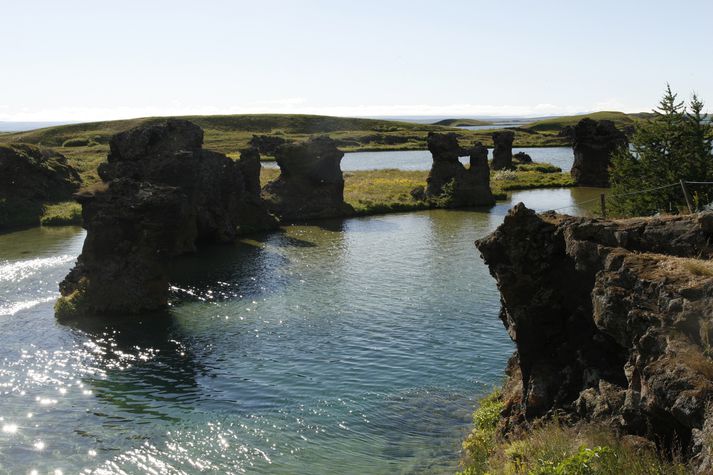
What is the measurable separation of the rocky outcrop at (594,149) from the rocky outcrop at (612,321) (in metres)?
93.4

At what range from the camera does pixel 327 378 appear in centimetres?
2823

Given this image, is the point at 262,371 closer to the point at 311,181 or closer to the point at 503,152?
the point at 311,181

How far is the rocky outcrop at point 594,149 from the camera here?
108688 millimetres

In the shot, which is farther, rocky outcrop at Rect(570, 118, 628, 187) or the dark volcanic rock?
rocky outcrop at Rect(570, 118, 628, 187)

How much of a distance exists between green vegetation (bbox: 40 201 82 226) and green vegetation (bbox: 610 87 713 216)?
5701 cm

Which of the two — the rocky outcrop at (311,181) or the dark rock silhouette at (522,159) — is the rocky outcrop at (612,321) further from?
the dark rock silhouette at (522,159)

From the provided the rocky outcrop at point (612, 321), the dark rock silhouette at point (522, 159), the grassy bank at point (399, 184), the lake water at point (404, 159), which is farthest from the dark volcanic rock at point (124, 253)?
the dark rock silhouette at point (522, 159)

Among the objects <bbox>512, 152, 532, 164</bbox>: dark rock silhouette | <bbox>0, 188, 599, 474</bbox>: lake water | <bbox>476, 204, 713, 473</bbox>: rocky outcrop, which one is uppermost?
<bbox>512, 152, 532, 164</bbox>: dark rock silhouette

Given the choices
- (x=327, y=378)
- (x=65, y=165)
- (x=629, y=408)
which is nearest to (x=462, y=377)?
(x=327, y=378)

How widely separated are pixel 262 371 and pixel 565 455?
58.4 feet

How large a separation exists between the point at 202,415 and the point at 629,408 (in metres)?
16.1

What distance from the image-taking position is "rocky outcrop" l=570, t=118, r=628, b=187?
10869 cm

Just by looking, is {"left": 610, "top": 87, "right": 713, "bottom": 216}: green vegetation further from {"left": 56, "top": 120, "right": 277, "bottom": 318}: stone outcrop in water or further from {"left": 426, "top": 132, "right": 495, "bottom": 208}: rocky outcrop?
{"left": 426, "top": 132, "right": 495, "bottom": 208}: rocky outcrop

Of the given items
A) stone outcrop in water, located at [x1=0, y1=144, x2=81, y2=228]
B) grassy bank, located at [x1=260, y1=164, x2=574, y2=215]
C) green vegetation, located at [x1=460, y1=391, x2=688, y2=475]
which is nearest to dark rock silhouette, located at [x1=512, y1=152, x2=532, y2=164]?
grassy bank, located at [x1=260, y1=164, x2=574, y2=215]
